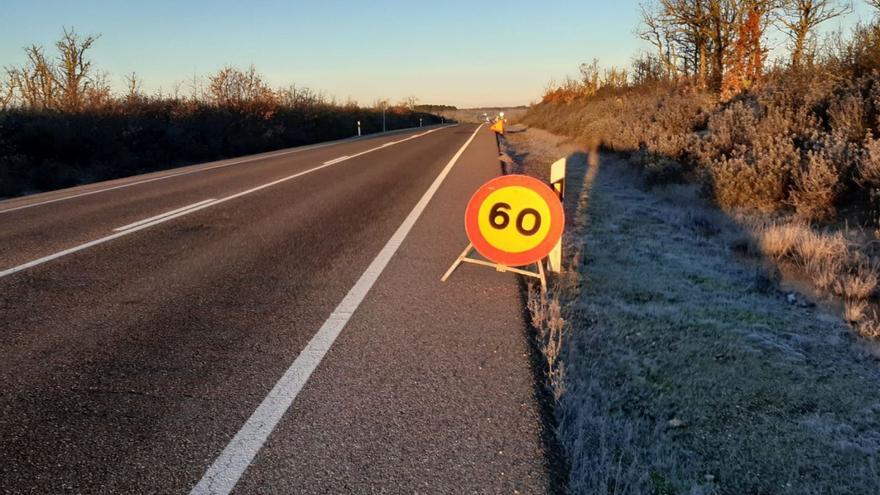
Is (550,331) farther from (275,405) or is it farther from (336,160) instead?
(336,160)

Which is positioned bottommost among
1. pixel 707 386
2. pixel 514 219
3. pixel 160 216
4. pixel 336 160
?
pixel 707 386

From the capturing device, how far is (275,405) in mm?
2850

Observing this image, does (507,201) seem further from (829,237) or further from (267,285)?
(829,237)

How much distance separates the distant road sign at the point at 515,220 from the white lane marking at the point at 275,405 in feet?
3.48

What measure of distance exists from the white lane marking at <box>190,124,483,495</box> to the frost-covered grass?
4.53 ft

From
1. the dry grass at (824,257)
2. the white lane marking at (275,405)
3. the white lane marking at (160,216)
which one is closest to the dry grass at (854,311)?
the dry grass at (824,257)

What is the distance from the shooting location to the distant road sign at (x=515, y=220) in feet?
15.7

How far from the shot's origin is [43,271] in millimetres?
5273

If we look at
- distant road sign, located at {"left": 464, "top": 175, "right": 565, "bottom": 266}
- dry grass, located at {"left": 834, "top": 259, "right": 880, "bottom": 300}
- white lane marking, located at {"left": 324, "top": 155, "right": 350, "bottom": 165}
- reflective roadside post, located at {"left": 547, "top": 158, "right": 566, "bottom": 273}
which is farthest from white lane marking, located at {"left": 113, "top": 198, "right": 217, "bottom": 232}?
dry grass, located at {"left": 834, "top": 259, "right": 880, "bottom": 300}

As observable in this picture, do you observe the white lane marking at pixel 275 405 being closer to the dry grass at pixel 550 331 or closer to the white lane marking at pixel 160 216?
the dry grass at pixel 550 331

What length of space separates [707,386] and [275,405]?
2444 millimetres

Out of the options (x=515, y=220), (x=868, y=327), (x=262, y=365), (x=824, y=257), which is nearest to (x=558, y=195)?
(x=515, y=220)

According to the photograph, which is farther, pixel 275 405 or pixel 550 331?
pixel 550 331

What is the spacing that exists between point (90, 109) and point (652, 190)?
61.9 ft
